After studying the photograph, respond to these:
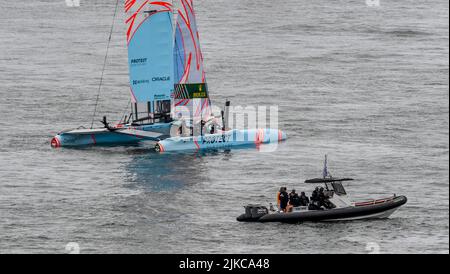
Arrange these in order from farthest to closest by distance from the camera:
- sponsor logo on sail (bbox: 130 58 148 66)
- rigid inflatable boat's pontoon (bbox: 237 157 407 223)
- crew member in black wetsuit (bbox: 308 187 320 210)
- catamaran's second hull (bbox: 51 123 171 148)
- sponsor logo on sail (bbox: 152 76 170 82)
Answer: sponsor logo on sail (bbox: 152 76 170 82), sponsor logo on sail (bbox: 130 58 148 66), catamaran's second hull (bbox: 51 123 171 148), crew member in black wetsuit (bbox: 308 187 320 210), rigid inflatable boat's pontoon (bbox: 237 157 407 223)

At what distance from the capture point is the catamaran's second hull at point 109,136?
110688 millimetres

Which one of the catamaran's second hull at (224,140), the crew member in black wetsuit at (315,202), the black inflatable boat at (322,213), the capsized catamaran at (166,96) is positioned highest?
the capsized catamaran at (166,96)

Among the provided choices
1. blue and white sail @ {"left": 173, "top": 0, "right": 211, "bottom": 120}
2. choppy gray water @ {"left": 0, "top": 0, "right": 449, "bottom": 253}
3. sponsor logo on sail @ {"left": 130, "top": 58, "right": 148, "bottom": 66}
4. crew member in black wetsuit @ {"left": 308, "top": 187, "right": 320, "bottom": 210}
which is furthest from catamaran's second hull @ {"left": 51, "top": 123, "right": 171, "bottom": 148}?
crew member in black wetsuit @ {"left": 308, "top": 187, "right": 320, "bottom": 210}

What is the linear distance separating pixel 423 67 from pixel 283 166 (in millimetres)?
51012

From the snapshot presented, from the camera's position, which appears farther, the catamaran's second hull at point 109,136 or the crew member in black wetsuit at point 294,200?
the catamaran's second hull at point 109,136

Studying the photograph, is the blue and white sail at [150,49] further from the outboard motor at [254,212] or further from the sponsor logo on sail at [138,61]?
the outboard motor at [254,212]

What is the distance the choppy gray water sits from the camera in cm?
8112

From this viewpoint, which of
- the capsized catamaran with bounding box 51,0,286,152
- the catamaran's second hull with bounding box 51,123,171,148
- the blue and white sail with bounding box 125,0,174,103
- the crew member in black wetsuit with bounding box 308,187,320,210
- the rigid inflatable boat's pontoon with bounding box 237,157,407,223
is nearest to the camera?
the rigid inflatable boat's pontoon with bounding box 237,157,407,223

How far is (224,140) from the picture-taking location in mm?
109375

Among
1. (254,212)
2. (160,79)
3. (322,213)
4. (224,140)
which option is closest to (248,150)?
(224,140)

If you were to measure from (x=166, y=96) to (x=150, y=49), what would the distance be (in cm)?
490

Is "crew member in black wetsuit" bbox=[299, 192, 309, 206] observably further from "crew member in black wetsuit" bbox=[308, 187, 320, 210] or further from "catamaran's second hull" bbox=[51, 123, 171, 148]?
"catamaran's second hull" bbox=[51, 123, 171, 148]

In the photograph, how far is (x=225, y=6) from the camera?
633 feet

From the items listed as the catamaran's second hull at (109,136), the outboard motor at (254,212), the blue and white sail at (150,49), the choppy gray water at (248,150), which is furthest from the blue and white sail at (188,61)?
the outboard motor at (254,212)
